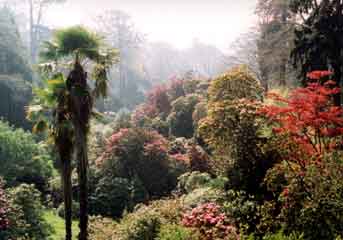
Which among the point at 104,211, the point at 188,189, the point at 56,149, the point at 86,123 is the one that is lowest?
the point at 104,211

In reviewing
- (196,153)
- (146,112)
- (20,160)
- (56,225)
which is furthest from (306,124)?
(146,112)

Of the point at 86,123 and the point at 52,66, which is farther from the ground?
the point at 52,66

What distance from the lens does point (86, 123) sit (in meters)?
10.9

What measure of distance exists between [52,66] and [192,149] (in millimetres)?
11312

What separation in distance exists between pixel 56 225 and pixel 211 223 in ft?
36.7

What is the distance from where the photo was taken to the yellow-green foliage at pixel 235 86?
16.8m

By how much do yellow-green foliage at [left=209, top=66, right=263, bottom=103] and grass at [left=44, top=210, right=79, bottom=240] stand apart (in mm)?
8528

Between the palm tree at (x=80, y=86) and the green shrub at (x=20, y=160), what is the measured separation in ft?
36.0

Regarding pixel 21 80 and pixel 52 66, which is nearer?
pixel 52 66

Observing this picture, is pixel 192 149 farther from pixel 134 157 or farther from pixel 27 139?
pixel 27 139

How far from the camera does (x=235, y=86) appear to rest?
16969 mm

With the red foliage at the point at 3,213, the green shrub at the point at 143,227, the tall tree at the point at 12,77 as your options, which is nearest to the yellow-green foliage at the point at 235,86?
the green shrub at the point at 143,227

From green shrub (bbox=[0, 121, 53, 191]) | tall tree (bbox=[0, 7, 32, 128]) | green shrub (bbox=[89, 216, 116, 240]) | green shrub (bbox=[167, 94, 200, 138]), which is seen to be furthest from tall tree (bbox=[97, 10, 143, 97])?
green shrub (bbox=[89, 216, 116, 240])

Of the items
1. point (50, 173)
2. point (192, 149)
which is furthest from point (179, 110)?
point (50, 173)
